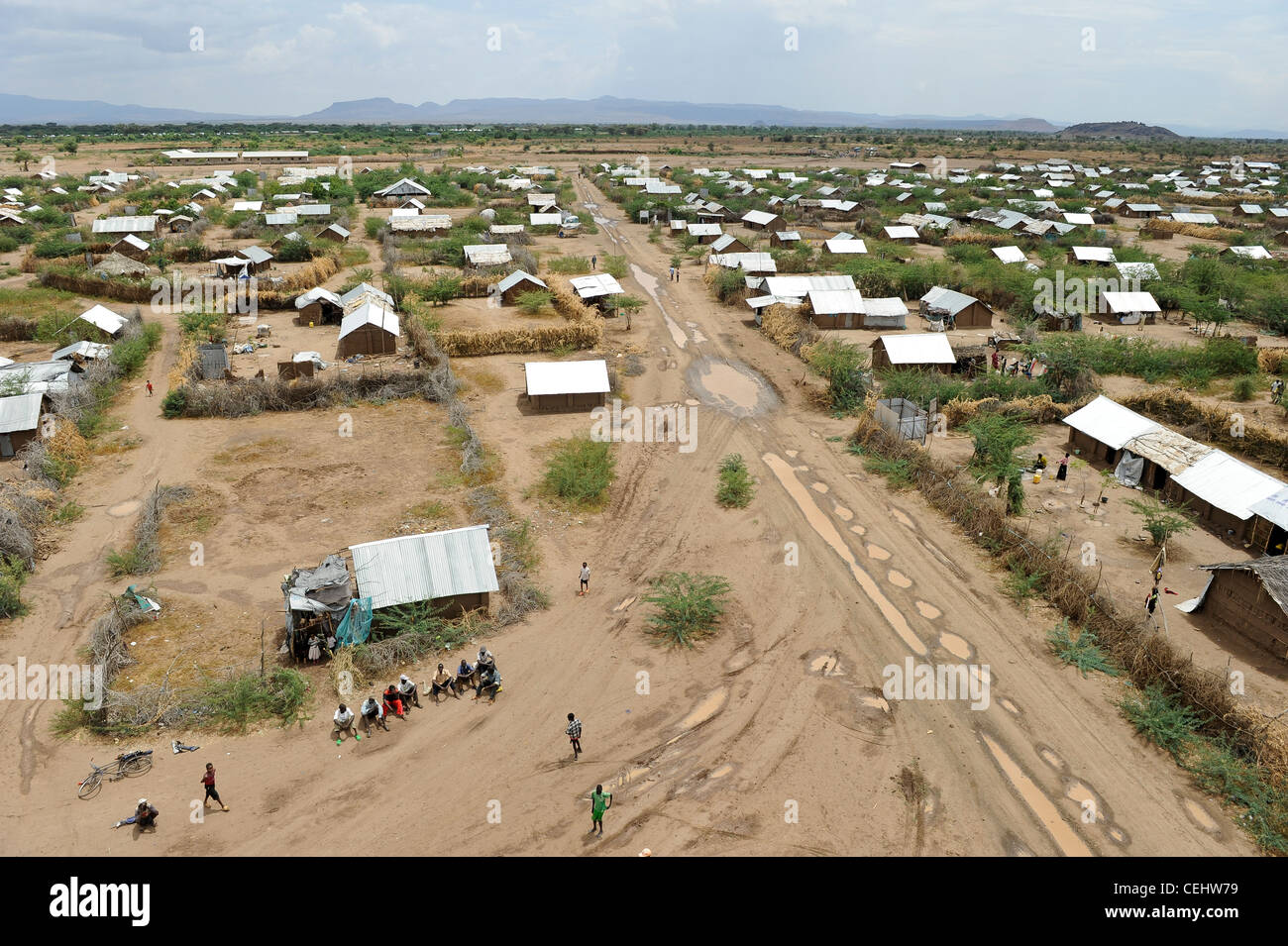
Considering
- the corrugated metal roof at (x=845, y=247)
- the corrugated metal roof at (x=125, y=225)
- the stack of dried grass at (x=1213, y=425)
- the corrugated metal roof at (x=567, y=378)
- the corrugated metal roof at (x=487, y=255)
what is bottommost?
the stack of dried grass at (x=1213, y=425)

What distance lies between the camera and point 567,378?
2970cm

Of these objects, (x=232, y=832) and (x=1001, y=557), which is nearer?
(x=232, y=832)

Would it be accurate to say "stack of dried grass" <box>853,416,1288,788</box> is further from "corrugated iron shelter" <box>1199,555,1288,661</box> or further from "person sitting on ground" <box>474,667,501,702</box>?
"person sitting on ground" <box>474,667,501,702</box>

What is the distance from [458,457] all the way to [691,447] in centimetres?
828

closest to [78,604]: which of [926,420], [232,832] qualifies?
[232,832]

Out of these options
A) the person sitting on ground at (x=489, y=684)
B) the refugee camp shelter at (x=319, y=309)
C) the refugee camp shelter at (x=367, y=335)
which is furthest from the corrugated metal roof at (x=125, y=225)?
the person sitting on ground at (x=489, y=684)

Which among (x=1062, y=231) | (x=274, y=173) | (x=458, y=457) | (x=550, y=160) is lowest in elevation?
(x=458, y=457)

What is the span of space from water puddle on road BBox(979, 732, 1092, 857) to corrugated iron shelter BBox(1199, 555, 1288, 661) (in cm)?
732

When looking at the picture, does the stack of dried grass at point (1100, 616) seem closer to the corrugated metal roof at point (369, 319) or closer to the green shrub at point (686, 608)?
the green shrub at point (686, 608)

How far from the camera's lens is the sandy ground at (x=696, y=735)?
12219 mm

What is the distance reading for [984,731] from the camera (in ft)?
47.5

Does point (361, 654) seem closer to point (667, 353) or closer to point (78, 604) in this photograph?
point (78, 604)

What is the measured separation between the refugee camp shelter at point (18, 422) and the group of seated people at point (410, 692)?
728 inches

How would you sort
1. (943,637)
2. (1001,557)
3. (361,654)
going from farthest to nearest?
1. (1001,557)
2. (943,637)
3. (361,654)
